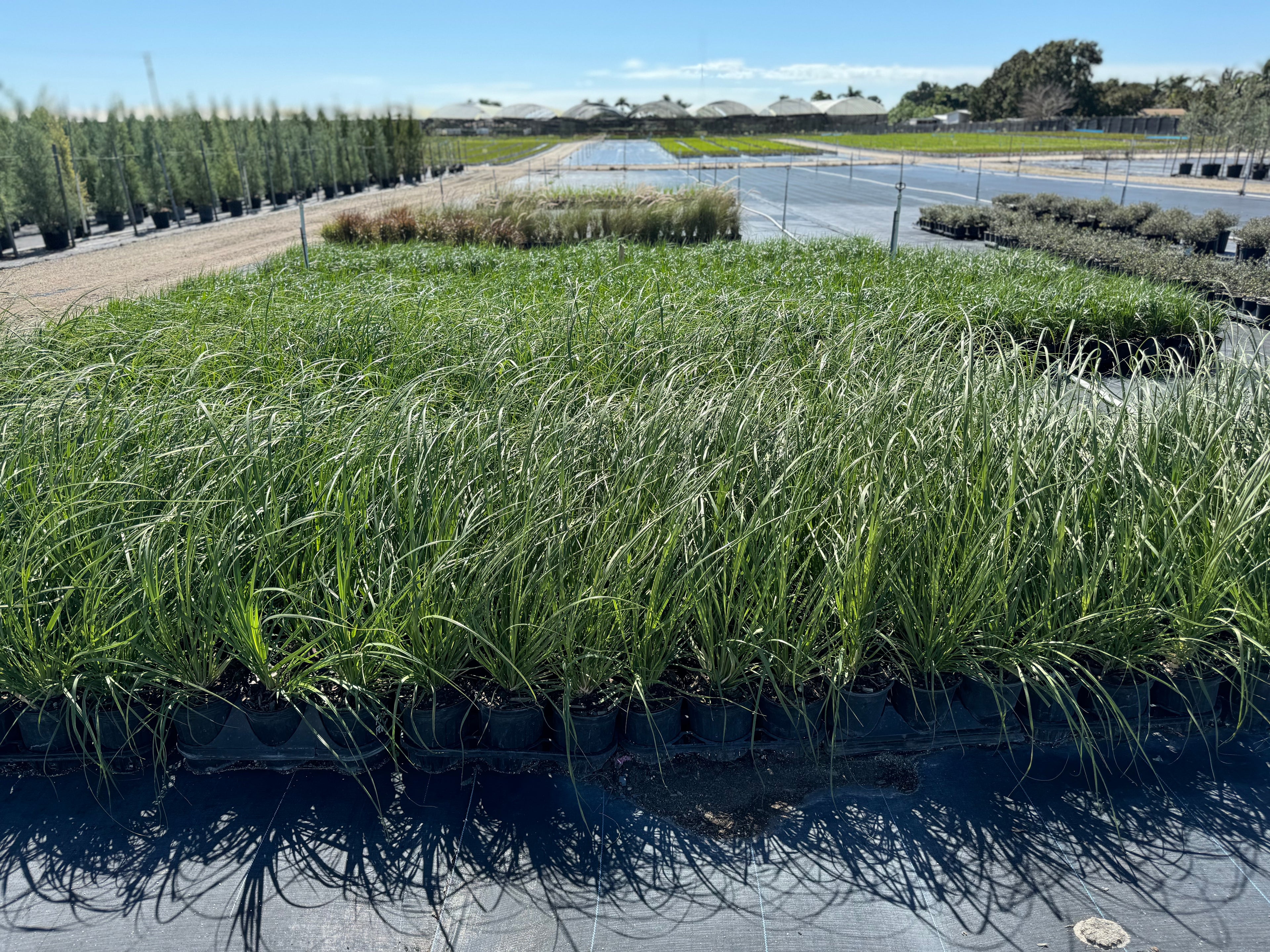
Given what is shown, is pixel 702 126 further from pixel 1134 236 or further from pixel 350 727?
pixel 350 727

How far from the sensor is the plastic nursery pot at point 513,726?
2219 millimetres

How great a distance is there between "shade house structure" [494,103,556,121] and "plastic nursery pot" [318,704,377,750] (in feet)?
264

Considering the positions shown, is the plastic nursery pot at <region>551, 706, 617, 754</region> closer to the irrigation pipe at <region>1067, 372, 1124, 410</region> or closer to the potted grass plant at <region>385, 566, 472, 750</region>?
the potted grass plant at <region>385, 566, 472, 750</region>

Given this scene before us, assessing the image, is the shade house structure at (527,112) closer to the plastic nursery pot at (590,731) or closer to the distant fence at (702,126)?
the distant fence at (702,126)

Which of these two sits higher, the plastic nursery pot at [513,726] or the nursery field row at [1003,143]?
the nursery field row at [1003,143]

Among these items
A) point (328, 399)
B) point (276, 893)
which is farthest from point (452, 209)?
point (276, 893)

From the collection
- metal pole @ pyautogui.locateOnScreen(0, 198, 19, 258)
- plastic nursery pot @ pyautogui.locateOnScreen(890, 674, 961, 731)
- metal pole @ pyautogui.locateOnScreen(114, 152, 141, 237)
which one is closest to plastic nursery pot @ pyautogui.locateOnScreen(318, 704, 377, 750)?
plastic nursery pot @ pyautogui.locateOnScreen(890, 674, 961, 731)

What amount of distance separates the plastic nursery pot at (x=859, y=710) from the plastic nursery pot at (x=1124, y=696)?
0.62 metres

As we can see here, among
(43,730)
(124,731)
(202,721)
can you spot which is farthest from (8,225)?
(202,721)

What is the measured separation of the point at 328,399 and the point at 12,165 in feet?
50.5

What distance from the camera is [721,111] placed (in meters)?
73.4

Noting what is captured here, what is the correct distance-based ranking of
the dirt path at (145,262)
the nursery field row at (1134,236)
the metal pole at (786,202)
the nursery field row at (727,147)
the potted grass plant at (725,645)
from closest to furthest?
the potted grass plant at (725,645) < the nursery field row at (1134,236) < the dirt path at (145,262) < the metal pole at (786,202) < the nursery field row at (727,147)

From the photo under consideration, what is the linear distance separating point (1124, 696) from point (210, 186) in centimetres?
2243

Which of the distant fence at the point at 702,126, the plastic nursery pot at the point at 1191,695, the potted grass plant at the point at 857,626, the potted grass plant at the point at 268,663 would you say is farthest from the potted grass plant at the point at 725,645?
the distant fence at the point at 702,126
